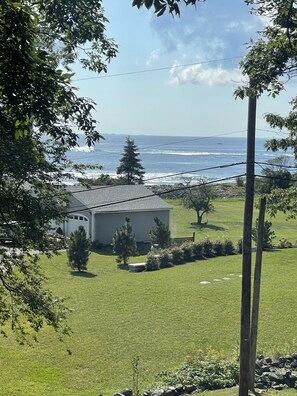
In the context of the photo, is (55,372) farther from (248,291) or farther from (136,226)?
(136,226)

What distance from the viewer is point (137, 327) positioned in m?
→ 16.4

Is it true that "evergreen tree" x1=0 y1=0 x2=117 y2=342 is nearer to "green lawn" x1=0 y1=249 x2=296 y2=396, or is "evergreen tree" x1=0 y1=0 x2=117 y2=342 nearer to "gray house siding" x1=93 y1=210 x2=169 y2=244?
"green lawn" x1=0 y1=249 x2=296 y2=396

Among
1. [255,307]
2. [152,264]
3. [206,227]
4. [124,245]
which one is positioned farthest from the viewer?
[206,227]

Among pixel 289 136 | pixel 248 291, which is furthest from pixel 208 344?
pixel 289 136

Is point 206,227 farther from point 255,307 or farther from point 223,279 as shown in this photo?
point 255,307

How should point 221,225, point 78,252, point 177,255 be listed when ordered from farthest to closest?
point 221,225 → point 177,255 → point 78,252

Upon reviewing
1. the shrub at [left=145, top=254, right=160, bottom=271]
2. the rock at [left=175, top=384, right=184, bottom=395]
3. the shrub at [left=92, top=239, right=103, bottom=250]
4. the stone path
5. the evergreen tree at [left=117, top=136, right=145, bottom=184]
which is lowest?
the rock at [left=175, top=384, right=184, bottom=395]

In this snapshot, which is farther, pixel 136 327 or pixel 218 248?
pixel 218 248

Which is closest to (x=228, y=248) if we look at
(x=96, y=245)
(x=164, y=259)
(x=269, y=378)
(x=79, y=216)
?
(x=164, y=259)

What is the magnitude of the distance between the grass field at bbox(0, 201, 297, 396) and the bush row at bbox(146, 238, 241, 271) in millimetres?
1095

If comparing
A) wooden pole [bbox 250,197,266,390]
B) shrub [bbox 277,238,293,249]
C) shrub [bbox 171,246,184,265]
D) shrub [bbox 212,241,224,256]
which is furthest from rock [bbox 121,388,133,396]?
shrub [bbox 277,238,293,249]

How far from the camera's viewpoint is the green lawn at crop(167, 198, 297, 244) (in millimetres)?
37469

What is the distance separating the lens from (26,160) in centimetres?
845

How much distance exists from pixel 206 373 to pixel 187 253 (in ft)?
56.3
